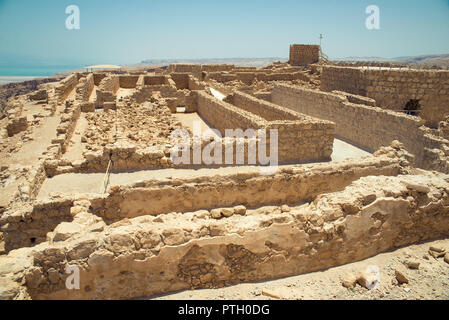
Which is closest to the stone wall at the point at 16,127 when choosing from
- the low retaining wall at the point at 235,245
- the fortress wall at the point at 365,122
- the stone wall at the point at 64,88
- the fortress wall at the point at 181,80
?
the stone wall at the point at 64,88

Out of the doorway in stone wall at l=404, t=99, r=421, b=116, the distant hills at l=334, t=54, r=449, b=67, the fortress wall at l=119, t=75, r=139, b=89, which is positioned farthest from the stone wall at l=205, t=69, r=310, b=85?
the doorway in stone wall at l=404, t=99, r=421, b=116

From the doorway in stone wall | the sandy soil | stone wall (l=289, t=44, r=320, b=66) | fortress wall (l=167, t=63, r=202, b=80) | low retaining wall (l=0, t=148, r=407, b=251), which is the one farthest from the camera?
stone wall (l=289, t=44, r=320, b=66)

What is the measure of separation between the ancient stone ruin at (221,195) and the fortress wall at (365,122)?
4 centimetres

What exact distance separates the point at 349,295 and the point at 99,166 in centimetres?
623

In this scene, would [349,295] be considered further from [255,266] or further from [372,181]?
[372,181]

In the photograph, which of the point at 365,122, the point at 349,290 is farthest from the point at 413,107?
the point at 349,290

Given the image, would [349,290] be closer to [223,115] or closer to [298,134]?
[298,134]

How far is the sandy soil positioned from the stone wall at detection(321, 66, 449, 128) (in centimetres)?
1116

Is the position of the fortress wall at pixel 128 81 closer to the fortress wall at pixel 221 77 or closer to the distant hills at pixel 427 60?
the fortress wall at pixel 221 77

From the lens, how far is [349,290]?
4148 millimetres

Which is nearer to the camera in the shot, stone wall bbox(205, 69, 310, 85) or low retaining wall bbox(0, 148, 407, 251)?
low retaining wall bbox(0, 148, 407, 251)

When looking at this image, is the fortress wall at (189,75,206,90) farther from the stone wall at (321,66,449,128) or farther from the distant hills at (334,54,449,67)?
the distant hills at (334,54,449,67)

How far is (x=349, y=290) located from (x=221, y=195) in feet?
10.3

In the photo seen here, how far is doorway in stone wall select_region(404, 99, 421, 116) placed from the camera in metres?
14.0
